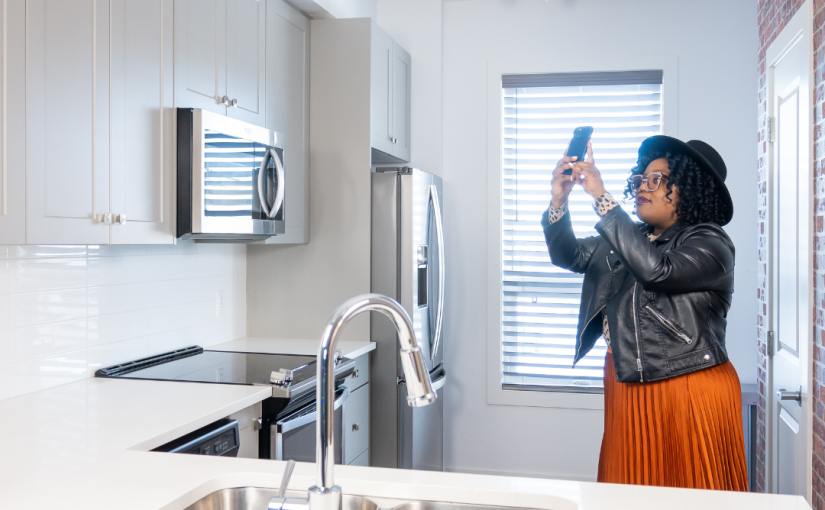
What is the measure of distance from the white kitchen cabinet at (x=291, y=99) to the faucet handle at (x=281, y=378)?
78 centimetres

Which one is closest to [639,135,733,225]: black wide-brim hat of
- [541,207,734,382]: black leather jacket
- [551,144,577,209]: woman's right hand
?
[541,207,734,382]: black leather jacket

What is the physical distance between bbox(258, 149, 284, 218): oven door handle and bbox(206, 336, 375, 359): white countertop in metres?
0.59

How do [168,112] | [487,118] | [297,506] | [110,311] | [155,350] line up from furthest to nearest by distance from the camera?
[487,118]
[155,350]
[110,311]
[168,112]
[297,506]

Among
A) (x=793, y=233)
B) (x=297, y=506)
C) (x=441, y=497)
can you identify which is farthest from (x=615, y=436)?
(x=297, y=506)

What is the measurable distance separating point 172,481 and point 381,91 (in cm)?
240

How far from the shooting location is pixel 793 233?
235 centimetres

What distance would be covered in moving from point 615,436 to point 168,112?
1.72 meters

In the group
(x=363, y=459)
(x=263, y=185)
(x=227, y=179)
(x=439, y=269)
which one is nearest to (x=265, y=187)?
(x=263, y=185)

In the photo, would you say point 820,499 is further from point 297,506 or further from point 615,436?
point 297,506

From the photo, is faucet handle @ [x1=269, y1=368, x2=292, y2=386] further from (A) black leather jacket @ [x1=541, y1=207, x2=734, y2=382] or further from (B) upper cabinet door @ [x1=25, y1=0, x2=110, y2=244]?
(A) black leather jacket @ [x1=541, y1=207, x2=734, y2=382]

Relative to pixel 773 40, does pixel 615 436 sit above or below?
below

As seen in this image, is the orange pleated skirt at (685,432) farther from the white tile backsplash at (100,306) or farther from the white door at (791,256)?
the white tile backsplash at (100,306)

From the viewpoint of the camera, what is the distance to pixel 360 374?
3.00 meters

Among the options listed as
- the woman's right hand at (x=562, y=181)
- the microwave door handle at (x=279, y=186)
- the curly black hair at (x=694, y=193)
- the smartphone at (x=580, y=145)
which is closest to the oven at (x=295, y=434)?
the microwave door handle at (x=279, y=186)
